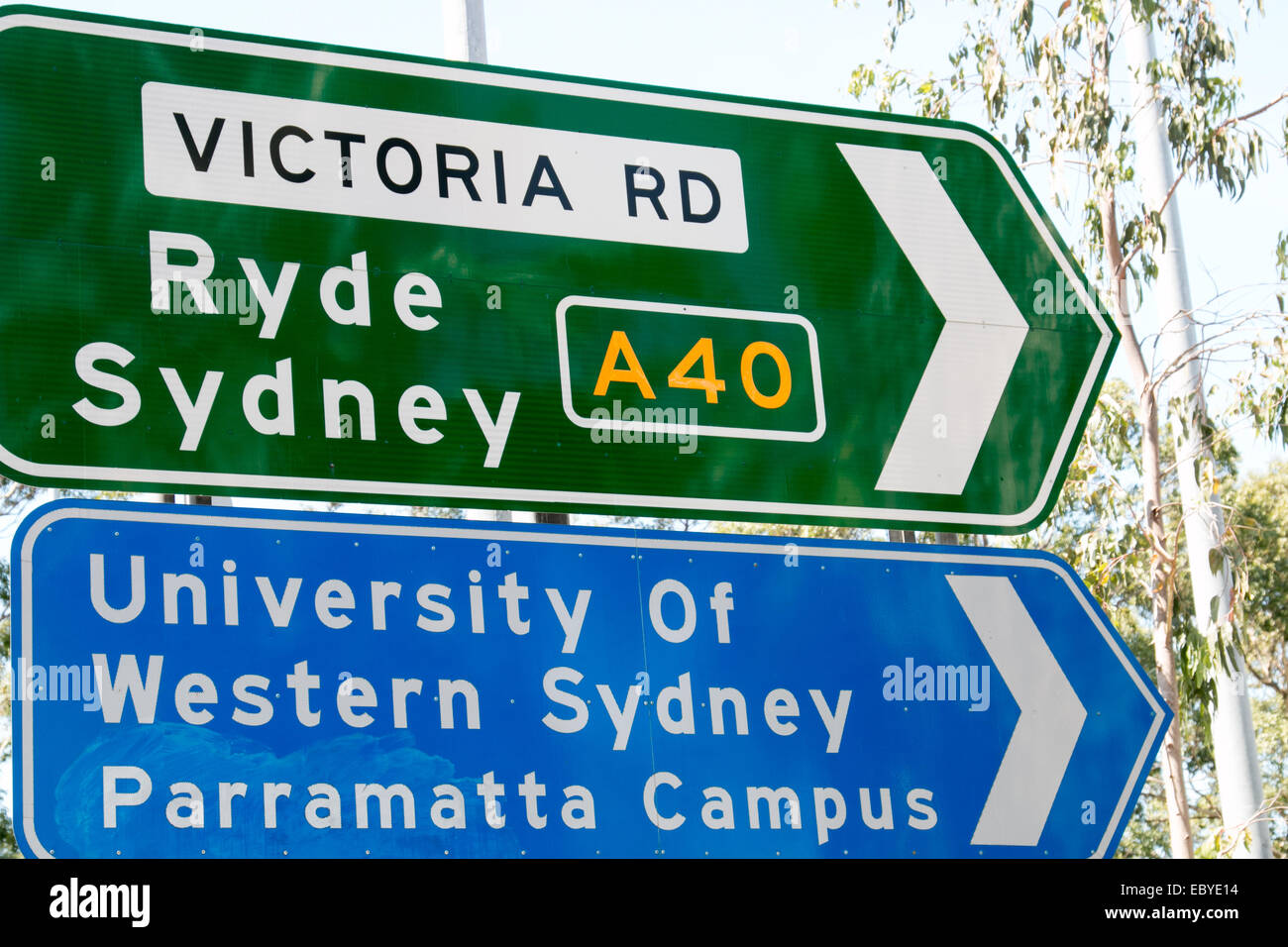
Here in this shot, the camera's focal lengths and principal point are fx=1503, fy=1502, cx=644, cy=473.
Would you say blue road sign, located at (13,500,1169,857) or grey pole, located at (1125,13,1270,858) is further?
grey pole, located at (1125,13,1270,858)

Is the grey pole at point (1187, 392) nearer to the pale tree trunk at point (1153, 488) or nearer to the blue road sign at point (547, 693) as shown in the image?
the pale tree trunk at point (1153, 488)

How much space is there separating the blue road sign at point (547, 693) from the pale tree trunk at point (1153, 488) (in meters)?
6.75

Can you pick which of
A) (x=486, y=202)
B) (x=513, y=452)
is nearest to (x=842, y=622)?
(x=513, y=452)

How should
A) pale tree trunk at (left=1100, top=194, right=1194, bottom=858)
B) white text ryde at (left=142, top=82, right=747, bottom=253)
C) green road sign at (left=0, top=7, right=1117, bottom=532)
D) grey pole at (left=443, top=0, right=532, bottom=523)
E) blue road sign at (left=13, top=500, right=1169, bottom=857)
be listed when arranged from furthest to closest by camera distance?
pale tree trunk at (left=1100, top=194, right=1194, bottom=858)
grey pole at (left=443, top=0, right=532, bottom=523)
white text ryde at (left=142, top=82, right=747, bottom=253)
green road sign at (left=0, top=7, right=1117, bottom=532)
blue road sign at (left=13, top=500, right=1169, bottom=857)

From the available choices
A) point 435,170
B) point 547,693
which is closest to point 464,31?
point 435,170

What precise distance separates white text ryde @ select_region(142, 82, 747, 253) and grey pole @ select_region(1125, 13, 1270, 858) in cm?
753

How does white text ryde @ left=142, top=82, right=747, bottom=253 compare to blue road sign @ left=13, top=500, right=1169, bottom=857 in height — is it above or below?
above

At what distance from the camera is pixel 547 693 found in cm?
289

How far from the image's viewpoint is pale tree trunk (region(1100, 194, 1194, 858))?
9703 mm

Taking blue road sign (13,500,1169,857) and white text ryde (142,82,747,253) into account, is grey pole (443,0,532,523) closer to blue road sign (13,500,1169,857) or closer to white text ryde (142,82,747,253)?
white text ryde (142,82,747,253)

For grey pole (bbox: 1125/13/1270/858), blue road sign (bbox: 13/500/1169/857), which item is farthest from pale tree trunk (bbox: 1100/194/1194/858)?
blue road sign (bbox: 13/500/1169/857)

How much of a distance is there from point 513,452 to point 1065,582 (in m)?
1.30

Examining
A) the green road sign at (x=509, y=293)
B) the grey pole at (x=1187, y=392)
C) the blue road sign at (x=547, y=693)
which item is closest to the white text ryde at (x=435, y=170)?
the green road sign at (x=509, y=293)

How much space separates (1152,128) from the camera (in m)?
10.5
